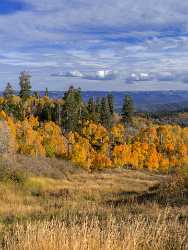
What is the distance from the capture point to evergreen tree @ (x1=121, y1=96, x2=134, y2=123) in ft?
386

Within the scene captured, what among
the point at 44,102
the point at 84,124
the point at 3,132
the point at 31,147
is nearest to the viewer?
the point at 3,132

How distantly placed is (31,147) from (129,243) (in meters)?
69.4

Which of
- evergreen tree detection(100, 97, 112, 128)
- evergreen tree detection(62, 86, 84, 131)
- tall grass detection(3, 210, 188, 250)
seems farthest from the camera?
evergreen tree detection(100, 97, 112, 128)

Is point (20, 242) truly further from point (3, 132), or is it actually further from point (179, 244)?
point (3, 132)

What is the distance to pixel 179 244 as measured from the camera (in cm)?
644

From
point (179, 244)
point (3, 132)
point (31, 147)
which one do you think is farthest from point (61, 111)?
point (179, 244)

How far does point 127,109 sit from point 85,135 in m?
26.6

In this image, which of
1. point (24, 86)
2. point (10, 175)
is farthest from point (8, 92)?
point (10, 175)

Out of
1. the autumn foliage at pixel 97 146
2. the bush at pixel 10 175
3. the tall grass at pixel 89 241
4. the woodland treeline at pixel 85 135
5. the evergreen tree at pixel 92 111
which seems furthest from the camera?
the evergreen tree at pixel 92 111

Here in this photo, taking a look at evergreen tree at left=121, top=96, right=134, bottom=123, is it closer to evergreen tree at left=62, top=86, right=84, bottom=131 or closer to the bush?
evergreen tree at left=62, top=86, right=84, bottom=131

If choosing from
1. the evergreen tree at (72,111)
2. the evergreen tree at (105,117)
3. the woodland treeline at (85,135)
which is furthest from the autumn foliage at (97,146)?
the evergreen tree at (72,111)

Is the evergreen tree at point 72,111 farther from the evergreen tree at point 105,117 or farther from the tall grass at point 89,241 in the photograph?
the tall grass at point 89,241

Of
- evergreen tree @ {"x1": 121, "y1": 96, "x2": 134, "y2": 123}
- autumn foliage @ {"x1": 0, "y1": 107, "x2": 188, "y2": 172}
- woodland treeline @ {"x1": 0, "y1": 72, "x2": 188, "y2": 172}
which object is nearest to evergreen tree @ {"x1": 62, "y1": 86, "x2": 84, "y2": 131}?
woodland treeline @ {"x1": 0, "y1": 72, "x2": 188, "y2": 172}

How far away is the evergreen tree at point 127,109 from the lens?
117688 millimetres
